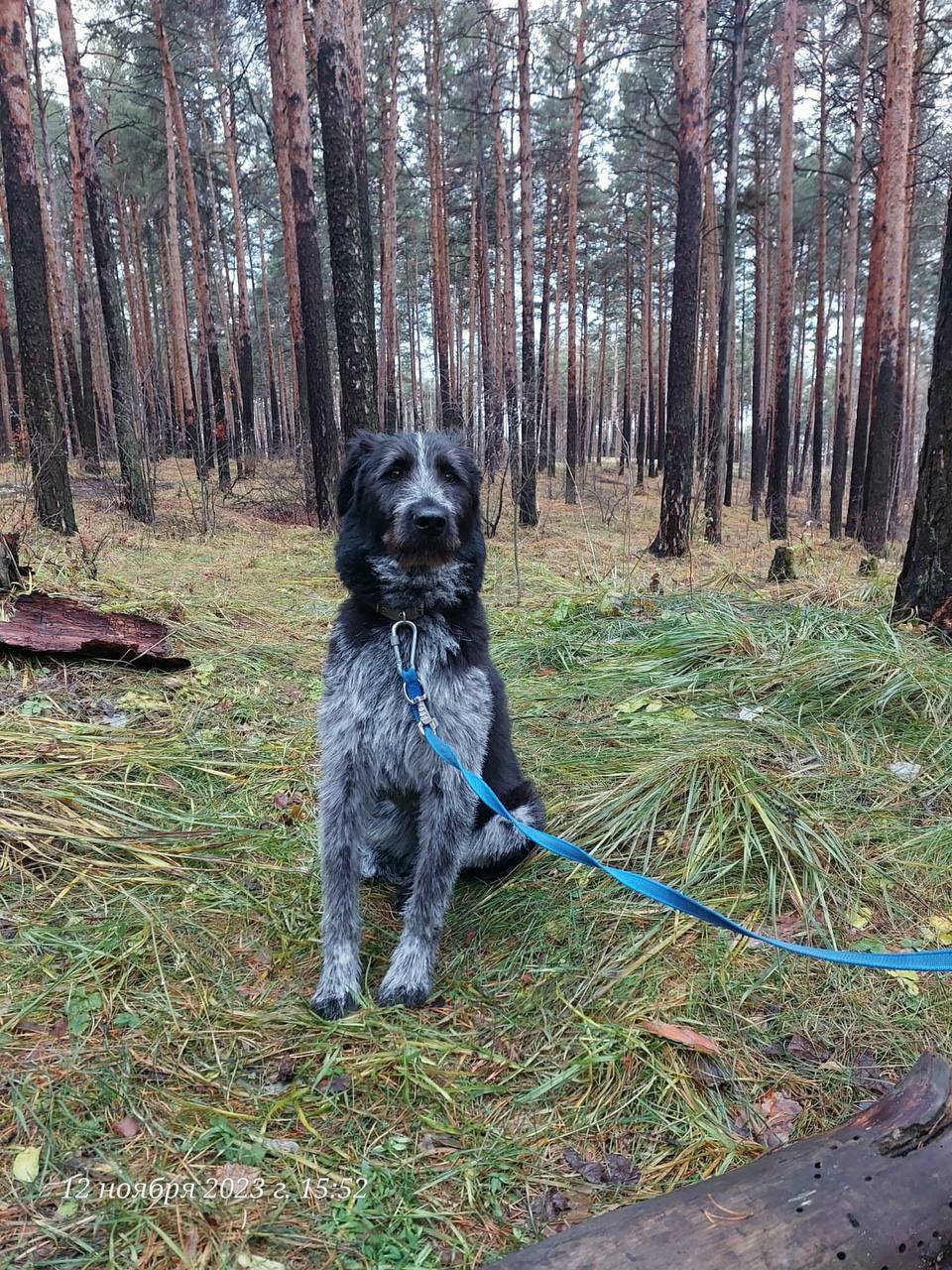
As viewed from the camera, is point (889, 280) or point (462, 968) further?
point (889, 280)

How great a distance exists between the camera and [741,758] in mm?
3537

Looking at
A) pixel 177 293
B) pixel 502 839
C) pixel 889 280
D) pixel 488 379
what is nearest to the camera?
pixel 502 839

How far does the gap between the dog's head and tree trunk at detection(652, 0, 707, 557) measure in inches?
326

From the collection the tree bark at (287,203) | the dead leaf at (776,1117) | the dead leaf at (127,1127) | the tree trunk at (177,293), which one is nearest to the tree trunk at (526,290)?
the tree bark at (287,203)

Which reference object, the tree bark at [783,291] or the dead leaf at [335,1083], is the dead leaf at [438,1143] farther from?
the tree bark at [783,291]

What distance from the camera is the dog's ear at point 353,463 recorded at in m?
3.10

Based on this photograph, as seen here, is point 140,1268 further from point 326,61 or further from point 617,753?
point 326,61

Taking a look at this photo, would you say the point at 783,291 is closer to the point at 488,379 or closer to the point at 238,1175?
the point at 488,379

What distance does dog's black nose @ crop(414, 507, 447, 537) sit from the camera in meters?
2.64

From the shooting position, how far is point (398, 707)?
8.82ft

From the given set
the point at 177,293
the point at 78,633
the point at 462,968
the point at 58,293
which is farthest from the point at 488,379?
the point at 462,968

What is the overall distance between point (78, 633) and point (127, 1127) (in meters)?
3.58

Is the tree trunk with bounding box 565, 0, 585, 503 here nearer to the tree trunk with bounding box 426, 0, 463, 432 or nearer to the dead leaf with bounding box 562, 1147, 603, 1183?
the tree trunk with bounding box 426, 0, 463, 432

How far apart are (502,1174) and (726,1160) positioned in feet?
1.95
